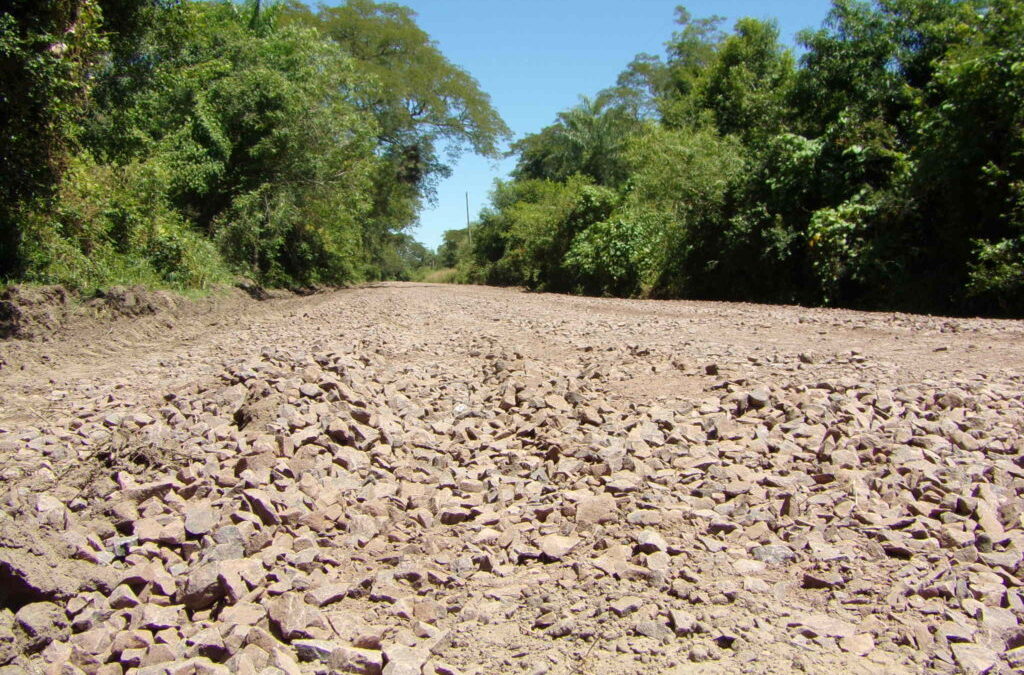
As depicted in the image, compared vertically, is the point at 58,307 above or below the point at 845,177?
below

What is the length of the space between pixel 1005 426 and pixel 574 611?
3.02 m

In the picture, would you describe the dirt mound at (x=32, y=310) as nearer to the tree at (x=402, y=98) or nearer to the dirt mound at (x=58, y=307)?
the dirt mound at (x=58, y=307)

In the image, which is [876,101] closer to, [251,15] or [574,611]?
[574,611]

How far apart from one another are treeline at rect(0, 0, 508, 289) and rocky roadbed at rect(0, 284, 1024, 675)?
16.1 ft

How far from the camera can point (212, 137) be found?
749 inches

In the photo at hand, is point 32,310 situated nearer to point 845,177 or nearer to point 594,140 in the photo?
point 845,177

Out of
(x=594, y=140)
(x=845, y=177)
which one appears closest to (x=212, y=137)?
(x=845, y=177)

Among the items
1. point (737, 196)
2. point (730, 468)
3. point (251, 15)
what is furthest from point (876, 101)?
point (251, 15)

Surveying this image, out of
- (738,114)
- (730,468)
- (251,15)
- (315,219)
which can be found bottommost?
(730,468)

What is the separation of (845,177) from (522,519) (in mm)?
13353

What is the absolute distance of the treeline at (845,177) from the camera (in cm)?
1140

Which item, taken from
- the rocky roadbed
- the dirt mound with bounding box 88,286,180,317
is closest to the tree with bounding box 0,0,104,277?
the dirt mound with bounding box 88,286,180,317

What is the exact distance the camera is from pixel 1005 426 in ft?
14.3

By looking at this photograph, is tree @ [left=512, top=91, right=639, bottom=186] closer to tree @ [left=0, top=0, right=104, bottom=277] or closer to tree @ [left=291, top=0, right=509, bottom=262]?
tree @ [left=291, top=0, right=509, bottom=262]
